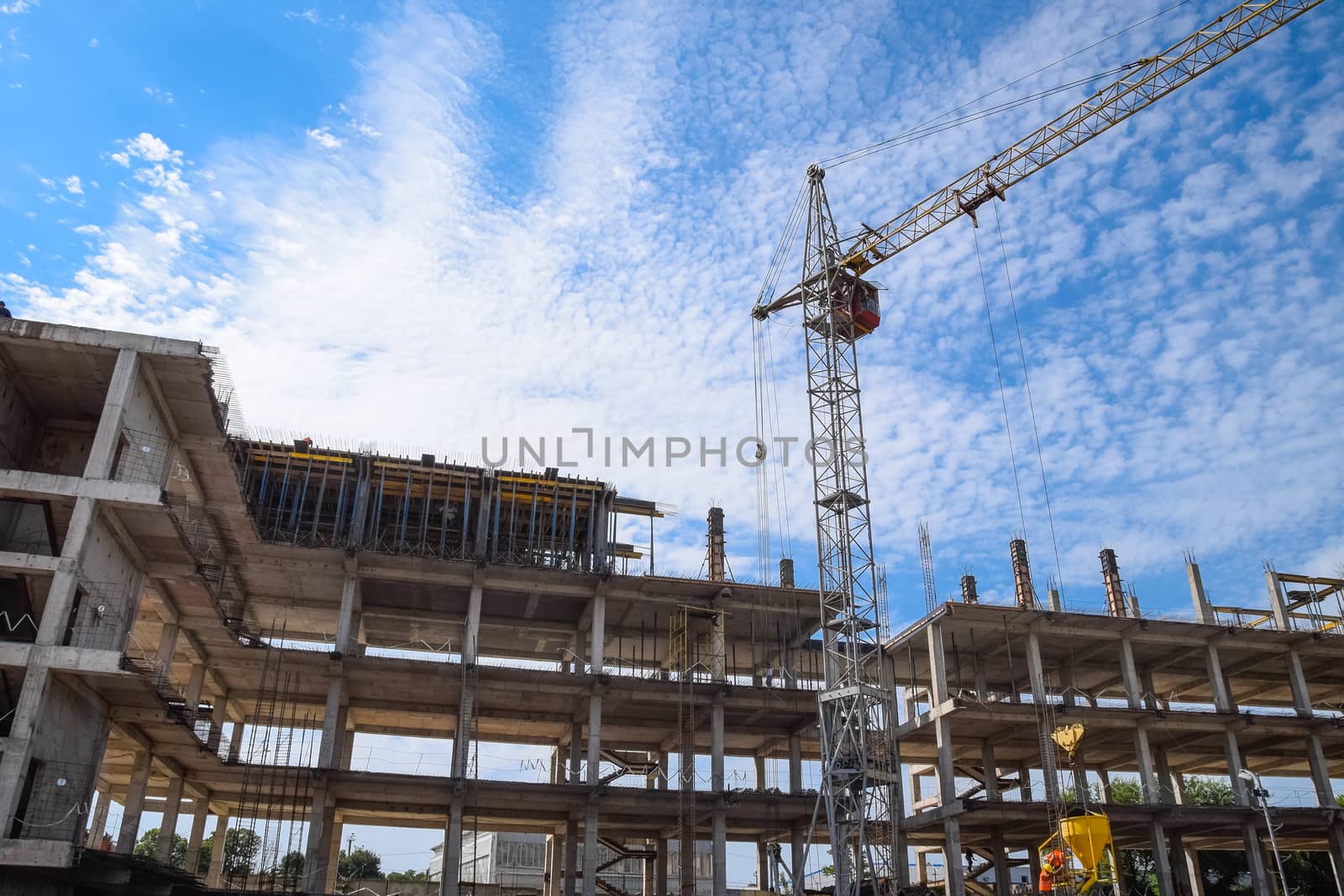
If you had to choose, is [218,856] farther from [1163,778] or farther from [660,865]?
[1163,778]

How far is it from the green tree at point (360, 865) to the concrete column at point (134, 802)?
243ft

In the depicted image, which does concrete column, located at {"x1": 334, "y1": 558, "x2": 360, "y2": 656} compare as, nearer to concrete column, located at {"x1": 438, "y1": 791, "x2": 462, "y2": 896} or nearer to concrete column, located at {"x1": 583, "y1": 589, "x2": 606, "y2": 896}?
concrete column, located at {"x1": 438, "y1": 791, "x2": 462, "y2": 896}

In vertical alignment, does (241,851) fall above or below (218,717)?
below

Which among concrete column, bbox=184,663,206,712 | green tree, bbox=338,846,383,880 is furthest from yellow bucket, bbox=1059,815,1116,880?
green tree, bbox=338,846,383,880

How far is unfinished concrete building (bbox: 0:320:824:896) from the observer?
2917 centimetres

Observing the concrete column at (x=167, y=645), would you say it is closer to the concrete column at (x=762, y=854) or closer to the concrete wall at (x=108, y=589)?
the concrete wall at (x=108, y=589)

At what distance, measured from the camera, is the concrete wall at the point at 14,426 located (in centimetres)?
3112

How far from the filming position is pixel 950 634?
2005 inches

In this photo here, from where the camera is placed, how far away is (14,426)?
32.2 metres

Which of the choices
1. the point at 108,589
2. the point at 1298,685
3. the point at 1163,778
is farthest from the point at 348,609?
the point at 1298,685

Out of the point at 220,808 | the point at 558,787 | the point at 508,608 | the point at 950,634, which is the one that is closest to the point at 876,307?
the point at 950,634

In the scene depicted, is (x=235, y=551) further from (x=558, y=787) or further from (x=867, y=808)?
(x=867, y=808)

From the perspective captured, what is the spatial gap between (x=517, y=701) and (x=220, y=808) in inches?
619

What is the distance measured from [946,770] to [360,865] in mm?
81448
